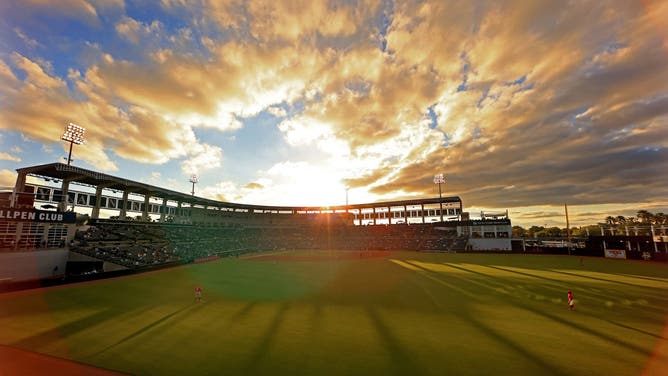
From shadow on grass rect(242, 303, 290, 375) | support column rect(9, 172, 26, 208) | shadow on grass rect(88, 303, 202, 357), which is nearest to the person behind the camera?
shadow on grass rect(242, 303, 290, 375)

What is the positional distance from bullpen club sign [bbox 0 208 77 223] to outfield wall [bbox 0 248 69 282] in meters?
3.73

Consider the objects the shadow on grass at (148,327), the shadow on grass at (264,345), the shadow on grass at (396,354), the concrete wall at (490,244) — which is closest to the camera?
the shadow on grass at (396,354)

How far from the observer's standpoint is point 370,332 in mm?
12297

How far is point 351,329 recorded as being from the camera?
12.6 metres

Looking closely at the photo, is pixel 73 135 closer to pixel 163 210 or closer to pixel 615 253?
pixel 163 210

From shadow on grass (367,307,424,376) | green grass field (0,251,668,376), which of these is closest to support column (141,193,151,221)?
green grass field (0,251,668,376)

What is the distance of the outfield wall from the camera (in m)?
25.6

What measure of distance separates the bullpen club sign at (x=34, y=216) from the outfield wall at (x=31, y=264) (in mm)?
Result: 3732

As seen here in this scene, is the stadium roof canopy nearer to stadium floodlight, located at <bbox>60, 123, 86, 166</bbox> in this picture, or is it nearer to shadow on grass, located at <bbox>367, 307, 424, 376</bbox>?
stadium floodlight, located at <bbox>60, 123, 86, 166</bbox>

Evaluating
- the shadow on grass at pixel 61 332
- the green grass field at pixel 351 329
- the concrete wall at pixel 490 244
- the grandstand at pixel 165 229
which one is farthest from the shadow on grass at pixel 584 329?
the concrete wall at pixel 490 244

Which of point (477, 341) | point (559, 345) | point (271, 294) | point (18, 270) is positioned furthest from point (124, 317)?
point (18, 270)

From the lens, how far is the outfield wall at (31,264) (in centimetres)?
2558

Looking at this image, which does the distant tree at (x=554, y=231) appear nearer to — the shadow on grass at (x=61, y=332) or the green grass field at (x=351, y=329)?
the green grass field at (x=351, y=329)

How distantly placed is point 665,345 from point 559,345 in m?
4.41
